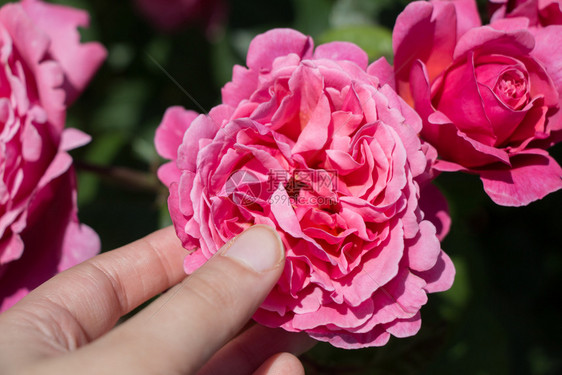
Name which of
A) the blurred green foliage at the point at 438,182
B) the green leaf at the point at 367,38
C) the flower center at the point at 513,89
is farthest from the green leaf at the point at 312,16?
the flower center at the point at 513,89

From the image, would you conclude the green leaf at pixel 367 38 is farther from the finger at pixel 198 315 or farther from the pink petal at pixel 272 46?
the finger at pixel 198 315

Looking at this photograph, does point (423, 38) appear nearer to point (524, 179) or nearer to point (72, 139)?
point (524, 179)

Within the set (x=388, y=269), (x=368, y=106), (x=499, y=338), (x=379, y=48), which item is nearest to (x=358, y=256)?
(x=388, y=269)

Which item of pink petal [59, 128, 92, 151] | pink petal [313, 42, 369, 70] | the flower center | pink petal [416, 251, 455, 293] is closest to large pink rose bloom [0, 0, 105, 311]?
pink petal [59, 128, 92, 151]

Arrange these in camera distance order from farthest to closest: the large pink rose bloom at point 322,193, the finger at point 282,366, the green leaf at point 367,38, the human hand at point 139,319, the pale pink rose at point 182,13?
1. the pale pink rose at point 182,13
2. the green leaf at point 367,38
3. the finger at point 282,366
4. the large pink rose bloom at point 322,193
5. the human hand at point 139,319

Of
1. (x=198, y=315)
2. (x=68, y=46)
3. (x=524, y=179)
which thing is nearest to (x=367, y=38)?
(x=524, y=179)

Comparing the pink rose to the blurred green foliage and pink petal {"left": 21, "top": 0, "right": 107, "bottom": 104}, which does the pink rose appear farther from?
pink petal {"left": 21, "top": 0, "right": 107, "bottom": 104}
